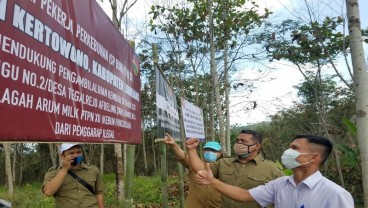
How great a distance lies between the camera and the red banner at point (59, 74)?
1377mm

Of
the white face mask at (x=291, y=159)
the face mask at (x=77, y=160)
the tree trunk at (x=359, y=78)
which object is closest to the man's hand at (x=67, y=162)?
the face mask at (x=77, y=160)

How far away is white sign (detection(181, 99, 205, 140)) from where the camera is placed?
4013 mm

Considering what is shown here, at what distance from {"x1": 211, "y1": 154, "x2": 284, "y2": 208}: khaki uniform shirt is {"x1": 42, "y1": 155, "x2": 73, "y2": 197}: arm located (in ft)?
4.25

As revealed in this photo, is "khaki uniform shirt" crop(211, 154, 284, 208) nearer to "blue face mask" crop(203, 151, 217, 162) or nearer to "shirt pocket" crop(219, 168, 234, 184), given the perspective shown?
"shirt pocket" crop(219, 168, 234, 184)

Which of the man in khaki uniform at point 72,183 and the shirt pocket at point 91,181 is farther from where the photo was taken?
the shirt pocket at point 91,181

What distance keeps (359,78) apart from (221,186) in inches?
96.4

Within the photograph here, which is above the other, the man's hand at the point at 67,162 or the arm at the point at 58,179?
the man's hand at the point at 67,162

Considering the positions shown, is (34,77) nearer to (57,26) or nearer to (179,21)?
(57,26)

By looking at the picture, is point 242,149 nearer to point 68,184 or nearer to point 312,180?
point 312,180

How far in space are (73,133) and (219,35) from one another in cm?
797

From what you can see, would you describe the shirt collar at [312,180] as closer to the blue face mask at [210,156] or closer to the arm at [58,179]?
the blue face mask at [210,156]

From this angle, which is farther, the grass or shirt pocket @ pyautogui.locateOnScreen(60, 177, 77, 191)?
the grass

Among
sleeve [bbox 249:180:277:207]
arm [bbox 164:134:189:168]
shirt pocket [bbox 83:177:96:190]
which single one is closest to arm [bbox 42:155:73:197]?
shirt pocket [bbox 83:177:96:190]

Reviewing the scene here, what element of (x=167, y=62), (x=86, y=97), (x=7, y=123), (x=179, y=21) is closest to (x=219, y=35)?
(x=179, y=21)
